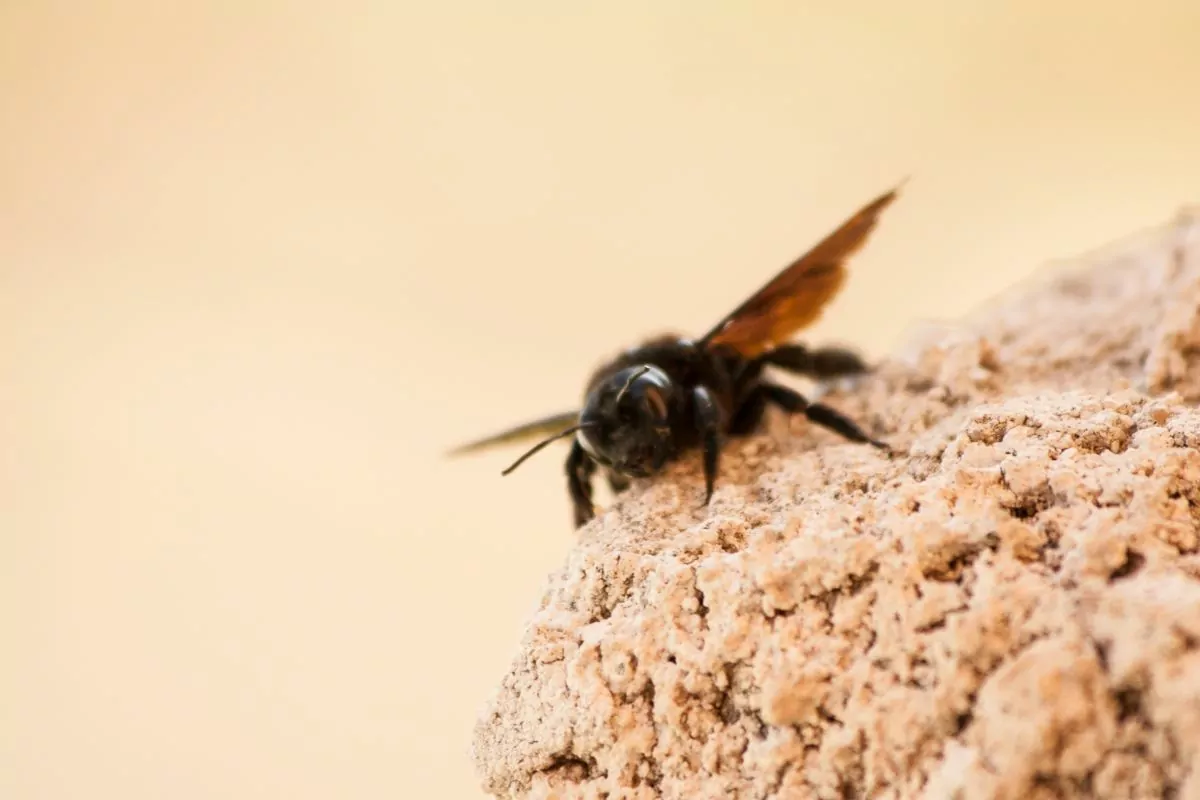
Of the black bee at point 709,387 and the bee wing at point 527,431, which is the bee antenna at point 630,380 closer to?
the black bee at point 709,387

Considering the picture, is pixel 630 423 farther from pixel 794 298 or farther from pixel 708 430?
pixel 794 298

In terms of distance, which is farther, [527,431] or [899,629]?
[527,431]

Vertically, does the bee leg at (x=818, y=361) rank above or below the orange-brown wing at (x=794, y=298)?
below

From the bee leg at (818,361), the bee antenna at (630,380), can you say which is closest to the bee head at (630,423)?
the bee antenna at (630,380)

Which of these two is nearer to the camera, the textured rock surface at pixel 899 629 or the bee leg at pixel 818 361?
the textured rock surface at pixel 899 629

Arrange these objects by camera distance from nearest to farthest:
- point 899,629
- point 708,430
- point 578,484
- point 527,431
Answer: point 899,629
point 708,430
point 578,484
point 527,431

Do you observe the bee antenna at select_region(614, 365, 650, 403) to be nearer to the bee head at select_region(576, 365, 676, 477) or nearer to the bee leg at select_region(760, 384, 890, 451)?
the bee head at select_region(576, 365, 676, 477)

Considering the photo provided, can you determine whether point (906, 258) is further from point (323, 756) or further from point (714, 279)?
point (323, 756)

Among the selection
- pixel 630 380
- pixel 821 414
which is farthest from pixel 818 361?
pixel 630 380
